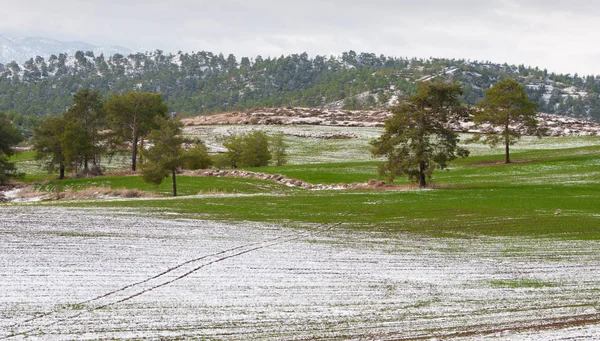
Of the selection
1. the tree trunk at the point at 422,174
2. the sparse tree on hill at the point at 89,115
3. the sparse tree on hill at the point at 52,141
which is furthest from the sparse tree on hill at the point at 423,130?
the sparse tree on hill at the point at 52,141

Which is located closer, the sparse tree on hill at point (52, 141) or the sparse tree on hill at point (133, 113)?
the sparse tree on hill at point (52, 141)

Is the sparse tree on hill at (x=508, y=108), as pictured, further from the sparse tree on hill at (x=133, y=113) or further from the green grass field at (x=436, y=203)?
the sparse tree on hill at (x=133, y=113)

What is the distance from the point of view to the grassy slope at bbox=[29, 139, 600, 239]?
99.7 ft

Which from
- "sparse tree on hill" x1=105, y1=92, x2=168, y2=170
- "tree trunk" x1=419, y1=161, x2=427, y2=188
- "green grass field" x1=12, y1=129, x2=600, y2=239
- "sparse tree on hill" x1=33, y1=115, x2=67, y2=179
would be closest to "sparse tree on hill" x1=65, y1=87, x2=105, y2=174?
"sparse tree on hill" x1=33, y1=115, x2=67, y2=179

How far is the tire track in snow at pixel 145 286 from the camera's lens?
13430mm

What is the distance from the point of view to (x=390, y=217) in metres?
34.2

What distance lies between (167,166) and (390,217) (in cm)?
2619

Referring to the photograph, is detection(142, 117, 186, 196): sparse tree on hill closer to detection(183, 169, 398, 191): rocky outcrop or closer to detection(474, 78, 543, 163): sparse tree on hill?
detection(183, 169, 398, 191): rocky outcrop

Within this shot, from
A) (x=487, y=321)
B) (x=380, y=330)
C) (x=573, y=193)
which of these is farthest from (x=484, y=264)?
(x=573, y=193)

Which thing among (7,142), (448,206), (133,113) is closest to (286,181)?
(133,113)

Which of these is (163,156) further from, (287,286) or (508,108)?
(508,108)

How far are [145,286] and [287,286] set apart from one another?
4.03 metres

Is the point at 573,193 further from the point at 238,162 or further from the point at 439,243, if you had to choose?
the point at 238,162

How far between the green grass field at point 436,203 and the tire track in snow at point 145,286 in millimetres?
8519
